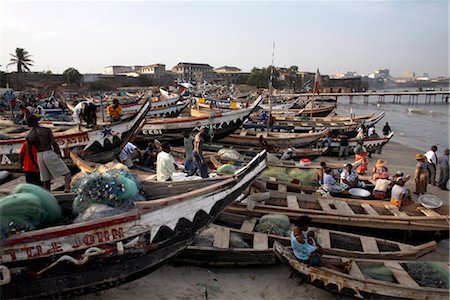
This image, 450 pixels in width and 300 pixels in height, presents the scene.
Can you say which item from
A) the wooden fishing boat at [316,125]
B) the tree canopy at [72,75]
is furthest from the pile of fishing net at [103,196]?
the tree canopy at [72,75]

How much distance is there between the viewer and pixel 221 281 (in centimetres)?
555

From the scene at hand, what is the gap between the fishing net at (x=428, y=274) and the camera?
5.11 meters

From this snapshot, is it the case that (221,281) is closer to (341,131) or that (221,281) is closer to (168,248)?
(168,248)

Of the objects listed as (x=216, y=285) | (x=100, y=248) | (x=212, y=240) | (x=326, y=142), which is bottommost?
(x=216, y=285)

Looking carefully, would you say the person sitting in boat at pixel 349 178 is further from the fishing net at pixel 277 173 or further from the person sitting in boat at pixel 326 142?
the person sitting in boat at pixel 326 142

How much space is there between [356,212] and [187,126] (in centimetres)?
869

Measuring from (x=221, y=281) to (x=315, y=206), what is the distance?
123 inches

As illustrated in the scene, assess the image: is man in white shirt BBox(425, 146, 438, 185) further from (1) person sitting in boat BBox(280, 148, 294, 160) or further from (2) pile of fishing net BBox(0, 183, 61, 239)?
(2) pile of fishing net BBox(0, 183, 61, 239)

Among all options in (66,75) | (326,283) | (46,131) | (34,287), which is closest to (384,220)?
(326,283)

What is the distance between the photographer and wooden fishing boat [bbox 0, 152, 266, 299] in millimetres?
3818

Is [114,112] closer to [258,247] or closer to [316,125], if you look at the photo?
[258,247]

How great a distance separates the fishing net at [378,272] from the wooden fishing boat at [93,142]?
7.58 metres

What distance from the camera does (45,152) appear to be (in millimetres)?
5449

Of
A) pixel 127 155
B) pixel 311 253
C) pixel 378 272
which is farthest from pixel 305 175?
pixel 127 155
